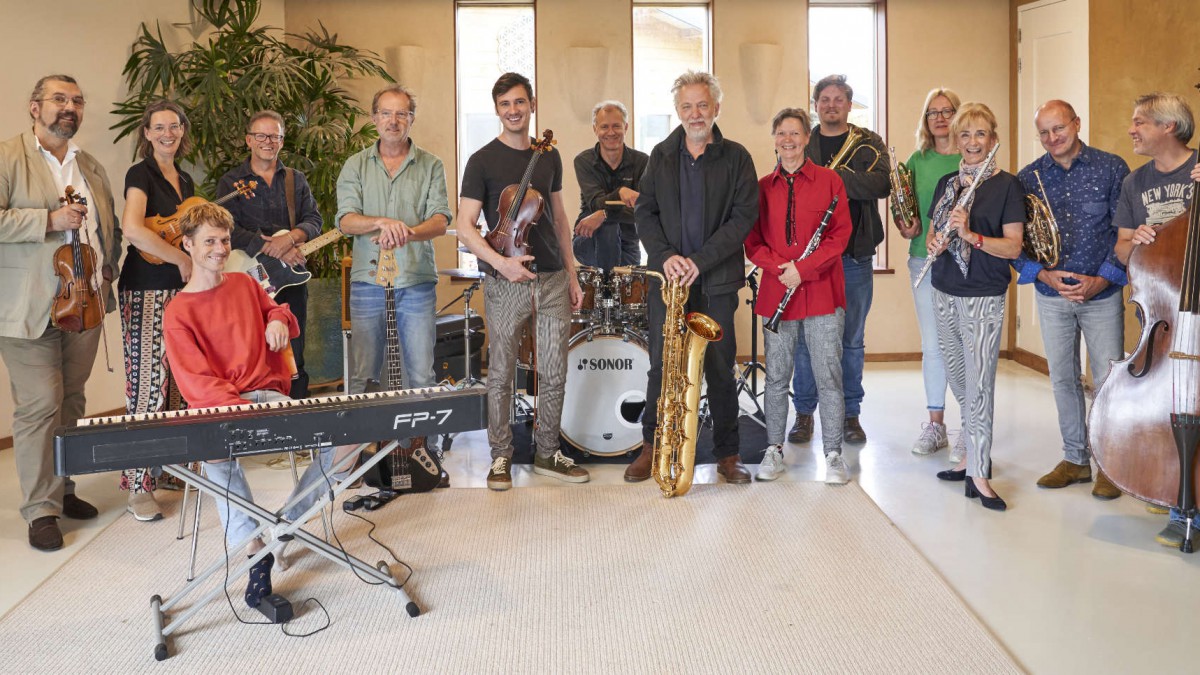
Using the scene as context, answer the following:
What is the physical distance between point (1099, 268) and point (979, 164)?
61 cm

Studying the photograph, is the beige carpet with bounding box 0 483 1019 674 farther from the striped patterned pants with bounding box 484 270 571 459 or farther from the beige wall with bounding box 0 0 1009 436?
the beige wall with bounding box 0 0 1009 436

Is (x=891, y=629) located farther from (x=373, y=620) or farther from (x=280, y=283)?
(x=280, y=283)

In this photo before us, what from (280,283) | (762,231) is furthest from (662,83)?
(280,283)

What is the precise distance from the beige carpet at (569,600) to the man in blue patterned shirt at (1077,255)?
40.5 inches

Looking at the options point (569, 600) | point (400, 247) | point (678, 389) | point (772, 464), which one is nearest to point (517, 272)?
point (400, 247)

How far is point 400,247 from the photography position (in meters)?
4.32

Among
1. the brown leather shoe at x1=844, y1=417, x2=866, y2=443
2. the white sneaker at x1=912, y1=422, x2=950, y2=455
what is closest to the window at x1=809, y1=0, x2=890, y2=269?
the brown leather shoe at x1=844, y1=417, x2=866, y2=443

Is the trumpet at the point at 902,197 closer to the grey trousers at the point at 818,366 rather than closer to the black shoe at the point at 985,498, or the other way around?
A: the grey trousers at the point at 818,366

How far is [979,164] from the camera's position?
408cm

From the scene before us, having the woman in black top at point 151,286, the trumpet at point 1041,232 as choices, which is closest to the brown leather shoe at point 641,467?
the trumpet at point 1041,232

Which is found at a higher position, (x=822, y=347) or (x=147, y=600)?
(x=822, y=347)

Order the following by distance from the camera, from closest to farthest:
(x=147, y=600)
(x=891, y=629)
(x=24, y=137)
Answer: (x=891, y=629) < (x=147, y=600) < (x=24, y=137)

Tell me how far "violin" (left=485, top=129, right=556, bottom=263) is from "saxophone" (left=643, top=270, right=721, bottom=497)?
1.76 ft

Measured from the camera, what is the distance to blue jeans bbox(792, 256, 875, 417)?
205 inches
